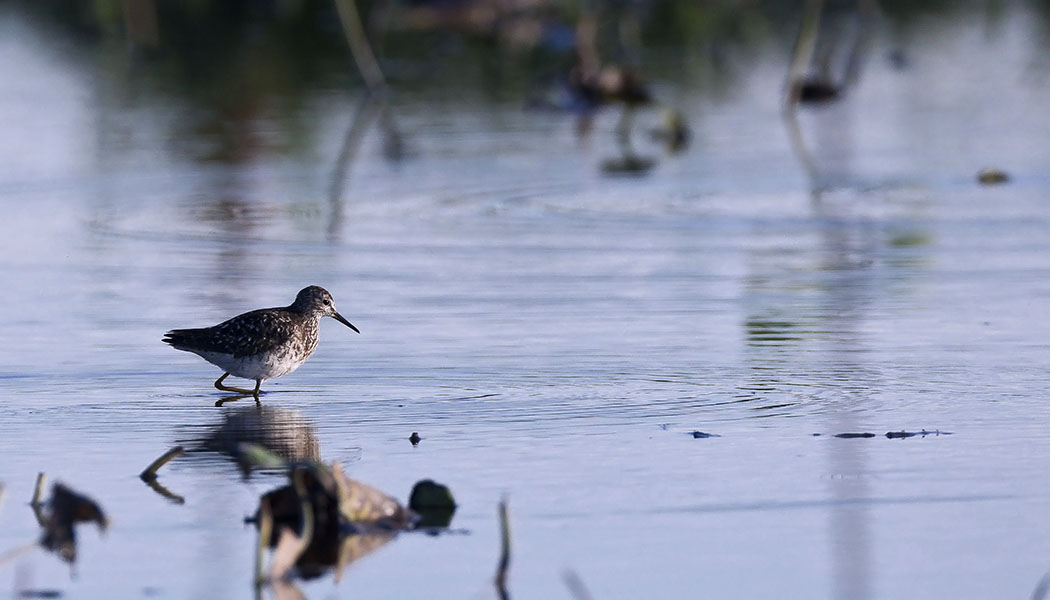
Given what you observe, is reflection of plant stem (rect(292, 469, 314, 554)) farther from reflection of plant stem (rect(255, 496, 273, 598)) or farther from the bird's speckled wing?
the bird's speckled wing

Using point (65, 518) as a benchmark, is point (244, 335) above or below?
above

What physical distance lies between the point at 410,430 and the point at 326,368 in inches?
62.5

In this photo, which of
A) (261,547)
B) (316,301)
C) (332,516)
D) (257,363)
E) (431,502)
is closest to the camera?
(261,547)

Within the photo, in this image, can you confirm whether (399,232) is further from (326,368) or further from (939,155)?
(939,155)

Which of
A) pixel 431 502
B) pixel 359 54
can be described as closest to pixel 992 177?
pixel 359 54

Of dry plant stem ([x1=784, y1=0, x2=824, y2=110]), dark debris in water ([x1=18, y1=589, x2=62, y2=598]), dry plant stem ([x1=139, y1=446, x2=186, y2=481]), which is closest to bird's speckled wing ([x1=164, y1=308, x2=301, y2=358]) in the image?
dry plant stem ([x1=139, y1=446, x2=186, y2=481])

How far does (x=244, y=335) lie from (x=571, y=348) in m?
1.68

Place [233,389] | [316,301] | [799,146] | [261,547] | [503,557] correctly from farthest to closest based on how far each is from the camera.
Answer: [799,146] → [316,301] → [233,389] → [503,557] → [261,547]

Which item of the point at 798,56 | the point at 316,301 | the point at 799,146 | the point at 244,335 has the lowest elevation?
the point at 244,335

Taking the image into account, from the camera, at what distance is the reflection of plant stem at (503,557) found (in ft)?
19.6

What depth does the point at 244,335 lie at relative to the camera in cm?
941

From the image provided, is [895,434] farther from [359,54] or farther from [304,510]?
[359,54]

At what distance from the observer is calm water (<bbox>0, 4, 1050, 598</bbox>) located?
6.70 m

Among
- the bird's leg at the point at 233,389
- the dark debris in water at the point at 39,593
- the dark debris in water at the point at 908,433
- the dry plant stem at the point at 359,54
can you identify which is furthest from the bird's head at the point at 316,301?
the dry plant stem at the point at 359,54
